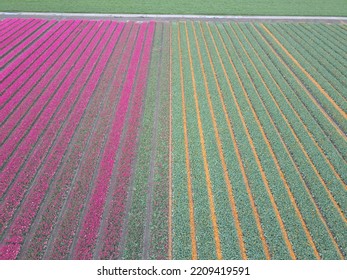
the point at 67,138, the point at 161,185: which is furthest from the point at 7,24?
the point at 161,185

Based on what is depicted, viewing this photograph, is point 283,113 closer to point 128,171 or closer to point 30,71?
point 128,171

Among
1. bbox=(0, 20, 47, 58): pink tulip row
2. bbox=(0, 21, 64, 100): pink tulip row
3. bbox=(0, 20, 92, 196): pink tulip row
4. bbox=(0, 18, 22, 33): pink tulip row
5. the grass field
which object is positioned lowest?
bbox=(0, 20, 92, 196): pink tulip row

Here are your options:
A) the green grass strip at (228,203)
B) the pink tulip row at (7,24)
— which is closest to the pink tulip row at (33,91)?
the pink tulip row at (7,24)

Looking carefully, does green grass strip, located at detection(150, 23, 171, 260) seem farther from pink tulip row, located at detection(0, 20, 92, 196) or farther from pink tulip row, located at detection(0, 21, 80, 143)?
pink tulip row, located at detection(0, 21, 80, 143)

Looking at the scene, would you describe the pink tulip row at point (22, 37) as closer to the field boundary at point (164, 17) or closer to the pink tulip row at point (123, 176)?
the field boundary at point (164, 17)

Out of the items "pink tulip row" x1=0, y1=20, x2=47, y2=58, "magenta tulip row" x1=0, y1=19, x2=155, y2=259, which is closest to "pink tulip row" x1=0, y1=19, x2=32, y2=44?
"magenta tulip row" x1=0, y1=19, x2=155, y2=259
